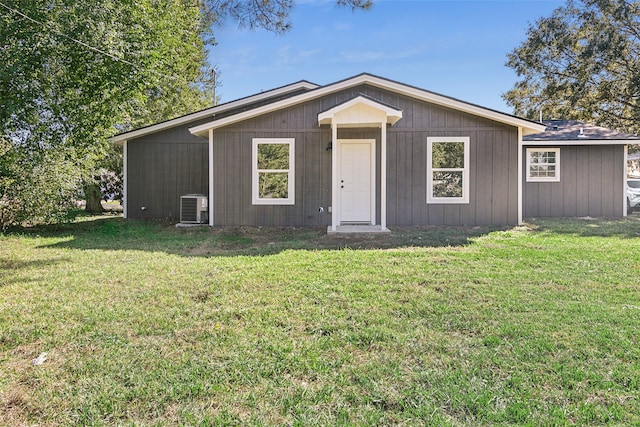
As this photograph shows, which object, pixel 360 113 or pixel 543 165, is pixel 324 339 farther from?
pixel 543 165

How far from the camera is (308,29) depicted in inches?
350

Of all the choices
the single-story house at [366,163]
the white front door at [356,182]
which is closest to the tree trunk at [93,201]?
the single-story house at [366,163]

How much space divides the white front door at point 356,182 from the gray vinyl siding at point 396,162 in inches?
7.6

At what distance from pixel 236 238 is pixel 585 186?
33.2 ft

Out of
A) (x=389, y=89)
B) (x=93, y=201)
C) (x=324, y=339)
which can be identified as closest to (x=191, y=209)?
(x=389, y=89)

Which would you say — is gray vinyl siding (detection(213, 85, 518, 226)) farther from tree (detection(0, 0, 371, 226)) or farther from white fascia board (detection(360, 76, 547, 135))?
tree (detection(0, 0, 371, 226))

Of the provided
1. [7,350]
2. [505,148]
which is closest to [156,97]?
[505,148]

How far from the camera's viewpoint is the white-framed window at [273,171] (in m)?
9.82

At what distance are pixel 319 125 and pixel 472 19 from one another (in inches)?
226

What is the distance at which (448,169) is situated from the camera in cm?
977

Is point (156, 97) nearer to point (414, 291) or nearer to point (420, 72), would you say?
point (420, 72)

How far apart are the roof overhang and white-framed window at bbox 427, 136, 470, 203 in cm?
153

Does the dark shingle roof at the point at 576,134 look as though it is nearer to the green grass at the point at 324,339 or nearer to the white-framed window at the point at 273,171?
the green grass at the point at 324,339

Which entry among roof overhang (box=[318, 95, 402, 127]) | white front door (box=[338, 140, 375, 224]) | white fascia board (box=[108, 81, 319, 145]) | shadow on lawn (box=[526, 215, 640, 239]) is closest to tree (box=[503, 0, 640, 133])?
shadow on lawn (box=[526, 215, 640, 239])
